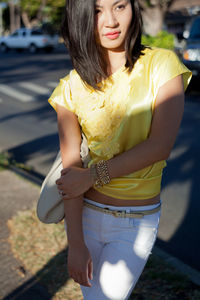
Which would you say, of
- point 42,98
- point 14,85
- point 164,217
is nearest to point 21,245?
point 164,217

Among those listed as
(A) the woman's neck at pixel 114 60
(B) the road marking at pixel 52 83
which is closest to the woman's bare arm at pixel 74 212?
(A) the woman's neck at pixel 114 60

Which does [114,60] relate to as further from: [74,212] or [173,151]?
[173,151]

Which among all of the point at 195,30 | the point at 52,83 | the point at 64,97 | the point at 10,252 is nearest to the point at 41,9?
the point at 52,83

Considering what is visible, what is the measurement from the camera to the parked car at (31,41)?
103ft

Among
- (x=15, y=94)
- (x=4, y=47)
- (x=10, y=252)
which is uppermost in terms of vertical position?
(x=10, y=252)

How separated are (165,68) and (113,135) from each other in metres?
0.33

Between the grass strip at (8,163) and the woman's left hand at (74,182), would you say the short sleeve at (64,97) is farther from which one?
the grass strip at (8,163)

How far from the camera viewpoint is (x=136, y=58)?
1.64 metres

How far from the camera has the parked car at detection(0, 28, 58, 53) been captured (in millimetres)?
31312

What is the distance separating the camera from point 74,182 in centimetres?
159

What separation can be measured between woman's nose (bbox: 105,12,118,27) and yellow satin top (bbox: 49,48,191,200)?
176mm

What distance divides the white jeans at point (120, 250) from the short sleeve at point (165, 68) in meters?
0.52

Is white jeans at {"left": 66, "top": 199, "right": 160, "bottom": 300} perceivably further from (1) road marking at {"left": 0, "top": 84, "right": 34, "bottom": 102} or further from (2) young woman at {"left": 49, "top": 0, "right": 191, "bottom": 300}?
(1) road marking at {"left": 0, "top": 84, "right": 34, "bottom": 102}

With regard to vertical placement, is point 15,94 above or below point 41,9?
above
